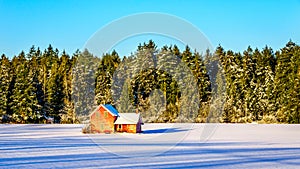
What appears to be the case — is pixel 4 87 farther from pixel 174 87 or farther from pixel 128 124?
pixel 128 124

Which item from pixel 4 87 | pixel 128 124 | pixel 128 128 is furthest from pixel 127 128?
pixel 4 87

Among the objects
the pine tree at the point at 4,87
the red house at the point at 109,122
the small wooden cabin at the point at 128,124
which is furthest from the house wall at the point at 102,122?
the pine tree at the point at 4,87

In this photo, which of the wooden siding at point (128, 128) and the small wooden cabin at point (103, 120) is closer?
the wooden siding at point (128, 128)

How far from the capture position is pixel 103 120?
2647cm

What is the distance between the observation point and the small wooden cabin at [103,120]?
86.3 feet

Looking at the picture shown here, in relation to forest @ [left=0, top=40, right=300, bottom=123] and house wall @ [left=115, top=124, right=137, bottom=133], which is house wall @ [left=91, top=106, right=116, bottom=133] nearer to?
house wall @ [left=115, top=124, right=137, bottom=133]

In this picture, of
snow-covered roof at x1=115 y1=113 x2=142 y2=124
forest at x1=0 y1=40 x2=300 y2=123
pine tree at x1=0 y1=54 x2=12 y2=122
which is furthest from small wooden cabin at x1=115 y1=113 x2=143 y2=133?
pine tree at x1=0 y1=54 x2=12 y2=122

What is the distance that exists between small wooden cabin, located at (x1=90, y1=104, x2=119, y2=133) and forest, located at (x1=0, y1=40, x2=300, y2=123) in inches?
499

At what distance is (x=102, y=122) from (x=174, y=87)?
16101 millimetres

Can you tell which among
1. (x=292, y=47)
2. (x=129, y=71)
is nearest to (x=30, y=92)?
(x=129, y=71)

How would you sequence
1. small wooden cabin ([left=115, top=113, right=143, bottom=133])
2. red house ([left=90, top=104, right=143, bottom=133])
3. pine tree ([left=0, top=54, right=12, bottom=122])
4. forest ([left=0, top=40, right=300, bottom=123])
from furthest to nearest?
pine tree ([left=0, top=54, right=12, bottom=122]), forest ([left=0, top=40, right=300, bottom=123]), red house ([left=90, top=104, right=143, bottom=133]), small wooden cabin ([left=115, top=113, right=143, bottom=133])

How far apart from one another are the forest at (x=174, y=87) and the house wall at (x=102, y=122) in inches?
499

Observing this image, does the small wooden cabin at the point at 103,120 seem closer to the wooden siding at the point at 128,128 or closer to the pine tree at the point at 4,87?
the wooden siding at the point at 128,128

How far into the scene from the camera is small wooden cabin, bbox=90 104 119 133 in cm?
2631
